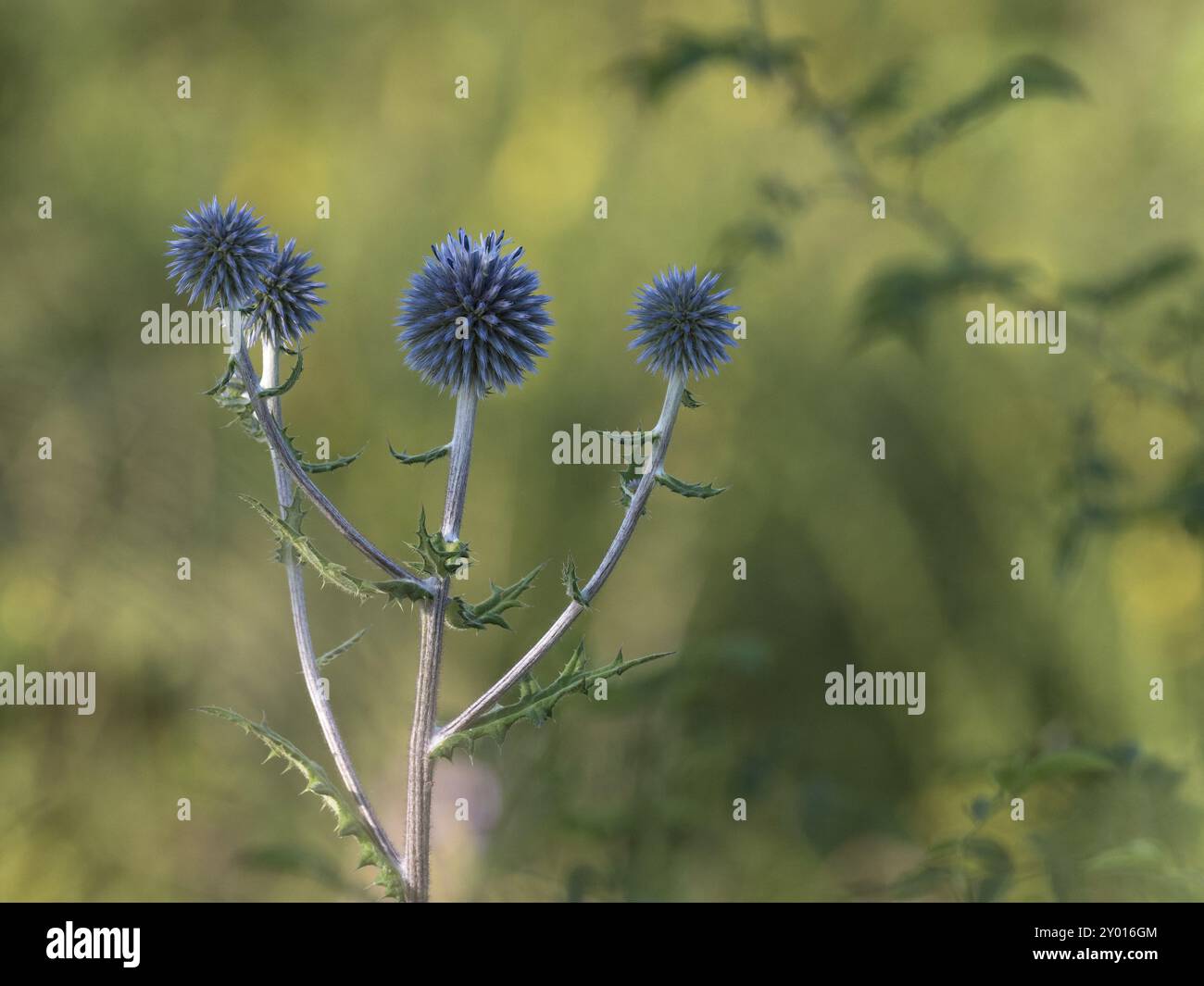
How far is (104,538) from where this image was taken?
3439mm

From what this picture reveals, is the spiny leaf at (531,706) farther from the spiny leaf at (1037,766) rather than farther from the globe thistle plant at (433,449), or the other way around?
the spiny leaf at (1037,766)

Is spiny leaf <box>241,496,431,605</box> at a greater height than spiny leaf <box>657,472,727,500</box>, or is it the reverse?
spiny leaf <box>657,472,727,500</box>

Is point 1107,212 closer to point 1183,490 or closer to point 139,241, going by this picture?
point 1183,490

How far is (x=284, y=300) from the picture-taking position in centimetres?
129

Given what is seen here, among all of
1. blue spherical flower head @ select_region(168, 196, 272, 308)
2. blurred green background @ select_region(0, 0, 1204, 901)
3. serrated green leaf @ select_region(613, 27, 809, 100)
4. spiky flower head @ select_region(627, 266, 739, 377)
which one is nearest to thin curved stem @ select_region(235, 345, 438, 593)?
blue spherical flower head @ select_region(168, 196, 272, 308)

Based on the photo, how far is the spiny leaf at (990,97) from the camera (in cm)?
204

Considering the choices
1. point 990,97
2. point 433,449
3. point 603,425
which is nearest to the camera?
point 433,449

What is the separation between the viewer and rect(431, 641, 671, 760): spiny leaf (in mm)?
1009

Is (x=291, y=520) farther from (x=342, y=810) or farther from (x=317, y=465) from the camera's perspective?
(x=342, y=810)

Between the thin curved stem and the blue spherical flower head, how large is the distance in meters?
0.23

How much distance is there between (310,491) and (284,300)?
0.38m

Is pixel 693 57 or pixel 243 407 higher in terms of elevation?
pixel 693 57

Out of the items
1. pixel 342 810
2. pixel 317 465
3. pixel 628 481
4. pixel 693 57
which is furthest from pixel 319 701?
pixel 693 57

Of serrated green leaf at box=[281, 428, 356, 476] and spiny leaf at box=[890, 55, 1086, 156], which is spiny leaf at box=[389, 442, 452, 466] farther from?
spiny leaf at box=[890, 55, 1086, 156]
